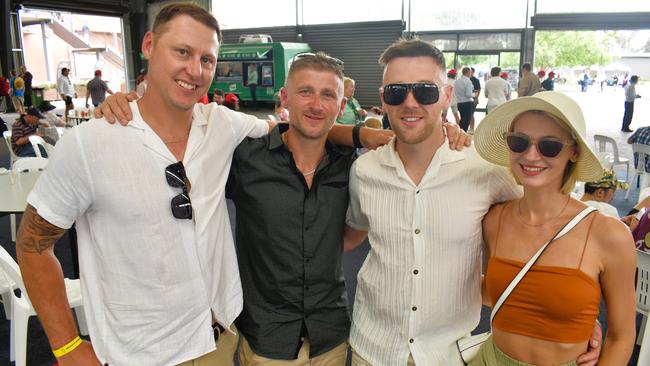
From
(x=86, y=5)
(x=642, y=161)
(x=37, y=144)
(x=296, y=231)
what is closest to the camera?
(x=296, y=231)

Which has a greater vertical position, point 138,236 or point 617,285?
point 138,236

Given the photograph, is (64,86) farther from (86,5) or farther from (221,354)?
(221,354)

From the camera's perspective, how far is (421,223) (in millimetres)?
1783

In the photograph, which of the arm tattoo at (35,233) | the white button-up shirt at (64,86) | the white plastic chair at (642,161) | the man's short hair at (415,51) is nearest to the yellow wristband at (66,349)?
the arm tattoo at (35,233)

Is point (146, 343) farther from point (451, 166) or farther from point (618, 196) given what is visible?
point (618, 196)

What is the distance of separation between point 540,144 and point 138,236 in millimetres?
1359

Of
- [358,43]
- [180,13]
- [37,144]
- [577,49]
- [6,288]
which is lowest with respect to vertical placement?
[6,288]

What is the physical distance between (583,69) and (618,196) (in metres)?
23.4

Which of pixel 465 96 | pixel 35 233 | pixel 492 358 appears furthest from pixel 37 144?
pixel 465 96

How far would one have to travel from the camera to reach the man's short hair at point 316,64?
203 cm

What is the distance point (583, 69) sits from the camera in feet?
89.5

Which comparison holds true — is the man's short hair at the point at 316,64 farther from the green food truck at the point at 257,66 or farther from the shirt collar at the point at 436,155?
the green food truck at the point at 257,66

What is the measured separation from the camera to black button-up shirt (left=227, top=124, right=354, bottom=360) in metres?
1.91

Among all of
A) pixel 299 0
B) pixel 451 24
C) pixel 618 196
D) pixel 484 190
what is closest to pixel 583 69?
pixel 451 24
